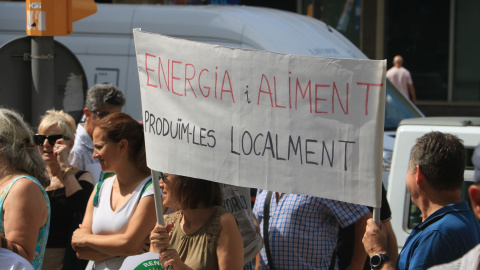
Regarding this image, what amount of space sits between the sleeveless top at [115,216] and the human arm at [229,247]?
63 centimetres

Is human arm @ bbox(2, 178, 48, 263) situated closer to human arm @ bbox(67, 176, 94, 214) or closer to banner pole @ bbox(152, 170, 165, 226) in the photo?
banner pole @ bbox(152, 170, 165, 226)

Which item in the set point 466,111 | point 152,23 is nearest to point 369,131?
point 152,23

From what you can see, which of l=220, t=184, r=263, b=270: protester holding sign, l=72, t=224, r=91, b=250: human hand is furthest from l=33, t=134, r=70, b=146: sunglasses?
l=220, t=184, r=263, b=270: protester holding sign

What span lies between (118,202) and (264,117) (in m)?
1.15

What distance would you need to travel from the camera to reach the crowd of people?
3154mm

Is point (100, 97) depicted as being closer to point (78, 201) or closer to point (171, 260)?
point (78, 201)

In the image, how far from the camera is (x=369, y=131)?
2.93 meters

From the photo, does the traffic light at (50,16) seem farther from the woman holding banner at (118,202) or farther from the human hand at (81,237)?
the human hand at (81,237)

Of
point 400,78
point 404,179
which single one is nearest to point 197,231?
point 404,179

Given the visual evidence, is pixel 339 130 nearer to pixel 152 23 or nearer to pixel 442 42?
pixel 152 23

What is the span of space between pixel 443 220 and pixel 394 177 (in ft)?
6.37

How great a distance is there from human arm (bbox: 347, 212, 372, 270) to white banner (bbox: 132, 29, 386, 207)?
102cm

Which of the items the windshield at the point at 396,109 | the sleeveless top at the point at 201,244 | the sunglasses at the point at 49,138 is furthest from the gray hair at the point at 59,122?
the windshield at the point at 396,109

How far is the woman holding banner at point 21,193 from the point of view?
11.1 ft
